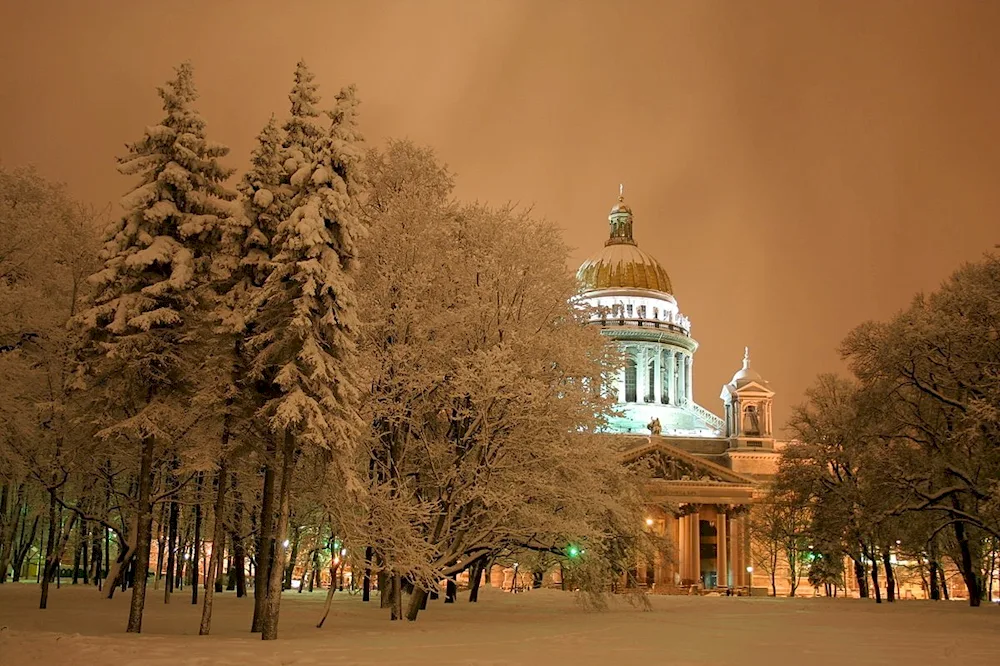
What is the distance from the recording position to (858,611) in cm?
4488

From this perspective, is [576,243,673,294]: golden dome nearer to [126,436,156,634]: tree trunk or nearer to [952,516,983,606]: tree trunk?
[952,516,983,606]: tree trunk

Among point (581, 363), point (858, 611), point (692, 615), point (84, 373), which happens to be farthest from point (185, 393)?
point (858, 611)

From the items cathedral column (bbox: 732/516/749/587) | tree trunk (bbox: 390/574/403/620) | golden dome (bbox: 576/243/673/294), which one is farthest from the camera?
golden dome (bbox: 576/243/673/294)

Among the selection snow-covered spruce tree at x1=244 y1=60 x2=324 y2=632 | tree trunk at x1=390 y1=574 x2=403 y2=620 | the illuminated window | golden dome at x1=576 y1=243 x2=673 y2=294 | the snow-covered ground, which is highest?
golden dome at x1=576 y1=243 x2=673 y2=294

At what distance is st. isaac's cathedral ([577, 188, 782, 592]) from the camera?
3767 inches

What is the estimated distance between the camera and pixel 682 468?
96875 millimetres

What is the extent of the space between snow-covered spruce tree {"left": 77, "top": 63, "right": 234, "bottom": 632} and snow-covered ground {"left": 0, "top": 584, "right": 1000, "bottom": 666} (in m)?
3.93

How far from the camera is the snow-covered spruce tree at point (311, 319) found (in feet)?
78.9

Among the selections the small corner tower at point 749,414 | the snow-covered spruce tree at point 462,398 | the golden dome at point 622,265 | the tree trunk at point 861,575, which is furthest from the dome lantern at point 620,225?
the snow-covered spruce tree at point 462,398

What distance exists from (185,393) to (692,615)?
21003mm

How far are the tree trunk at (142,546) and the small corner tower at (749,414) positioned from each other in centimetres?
8979

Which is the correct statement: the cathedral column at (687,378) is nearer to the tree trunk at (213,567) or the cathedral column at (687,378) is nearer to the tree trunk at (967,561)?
the tree trunk at (967,561)

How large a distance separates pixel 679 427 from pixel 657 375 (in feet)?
21.1

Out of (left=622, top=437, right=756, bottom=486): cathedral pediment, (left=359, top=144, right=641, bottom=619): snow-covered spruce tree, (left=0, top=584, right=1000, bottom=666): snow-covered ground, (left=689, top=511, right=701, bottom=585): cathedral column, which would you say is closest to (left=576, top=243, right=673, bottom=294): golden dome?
(left=622, top=437, right=756, bottom=486): cathedral pediment
